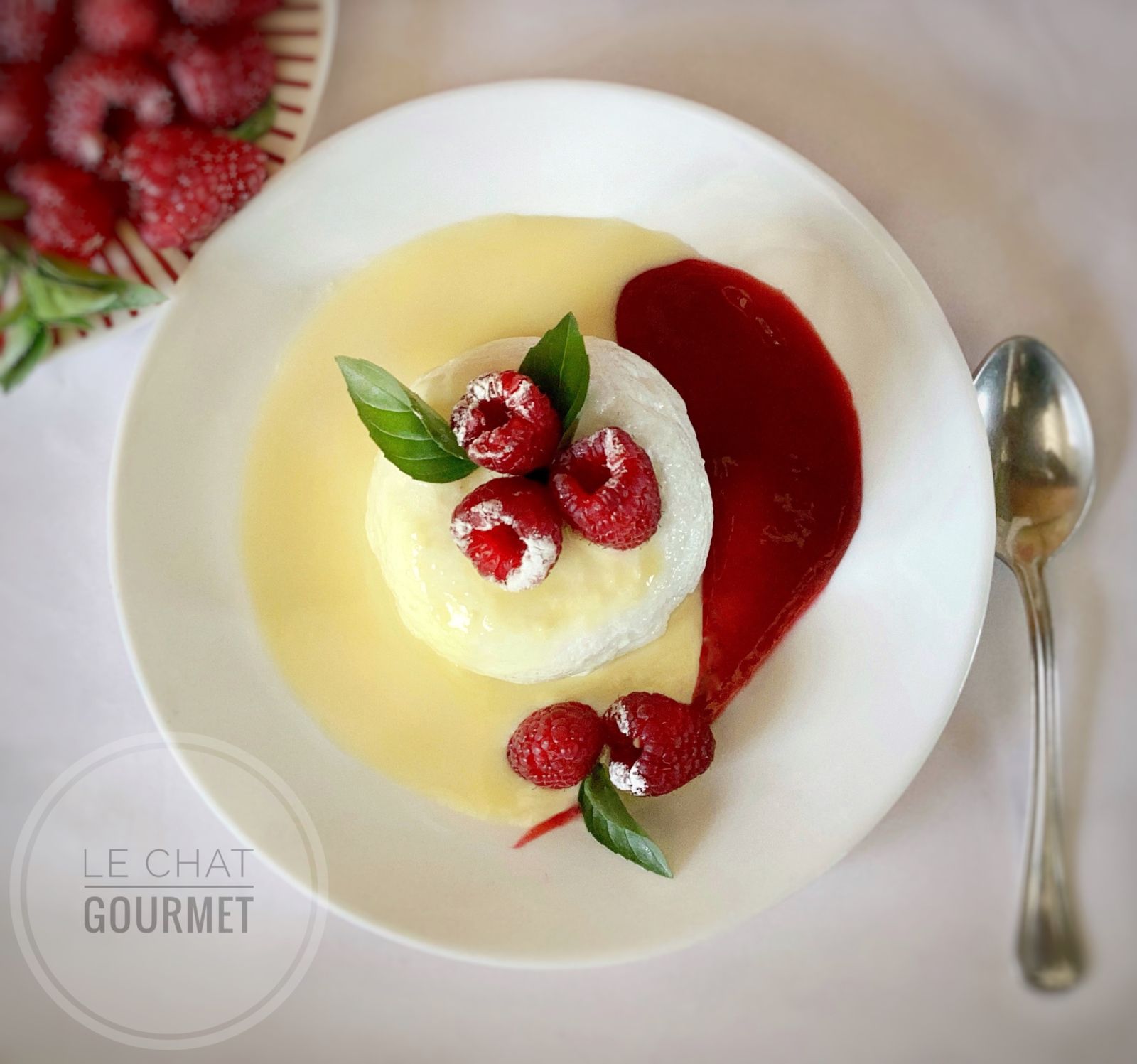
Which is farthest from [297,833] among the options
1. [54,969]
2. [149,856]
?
[54,969]

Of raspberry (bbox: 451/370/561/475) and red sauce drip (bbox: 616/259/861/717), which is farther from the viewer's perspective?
red sauce drip (bbox: 616/259/861/717)

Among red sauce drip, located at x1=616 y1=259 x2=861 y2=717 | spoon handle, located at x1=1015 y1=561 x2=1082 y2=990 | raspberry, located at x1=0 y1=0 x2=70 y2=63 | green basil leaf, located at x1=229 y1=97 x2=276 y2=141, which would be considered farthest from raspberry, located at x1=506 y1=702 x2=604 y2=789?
raspberry, located at x1=0 y1=0 x2=70 y2=63

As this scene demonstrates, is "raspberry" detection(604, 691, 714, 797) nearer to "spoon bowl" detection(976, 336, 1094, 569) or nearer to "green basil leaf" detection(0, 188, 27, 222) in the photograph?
"spoon bowl" detection(976, 336, 1094, 569)

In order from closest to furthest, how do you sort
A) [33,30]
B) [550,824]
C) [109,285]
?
[33,30]
[109,285]
[550,824]

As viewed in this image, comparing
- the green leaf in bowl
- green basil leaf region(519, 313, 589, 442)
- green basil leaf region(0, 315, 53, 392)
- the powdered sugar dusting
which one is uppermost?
the green leaf in bowl

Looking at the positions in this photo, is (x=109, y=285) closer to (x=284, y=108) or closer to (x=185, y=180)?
(x=185, y=180)

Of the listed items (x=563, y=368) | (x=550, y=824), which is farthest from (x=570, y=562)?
(x=550, y=824)

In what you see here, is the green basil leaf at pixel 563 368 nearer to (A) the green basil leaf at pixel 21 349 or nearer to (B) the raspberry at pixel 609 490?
(B) the raspberry at pixel 609 490
